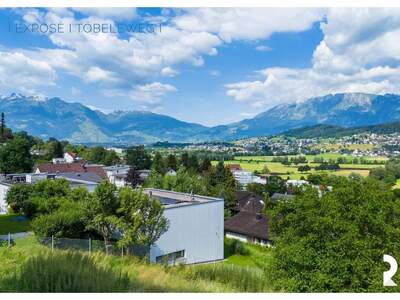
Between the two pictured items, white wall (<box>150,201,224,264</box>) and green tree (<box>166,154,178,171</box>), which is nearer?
white wall (<box>150,201,224,264</box>)

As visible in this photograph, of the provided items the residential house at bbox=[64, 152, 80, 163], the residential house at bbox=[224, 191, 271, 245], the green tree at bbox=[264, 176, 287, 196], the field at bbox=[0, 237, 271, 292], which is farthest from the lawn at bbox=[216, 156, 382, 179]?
the field at bbox=[0, 237, 271, 292]

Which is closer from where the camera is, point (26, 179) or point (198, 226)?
point (198, 226)

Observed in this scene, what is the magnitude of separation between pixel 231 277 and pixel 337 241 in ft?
15.0

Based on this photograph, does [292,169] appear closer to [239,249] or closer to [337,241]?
[239,249]

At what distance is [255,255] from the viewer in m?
23.7

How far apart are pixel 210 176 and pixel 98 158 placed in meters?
30.6

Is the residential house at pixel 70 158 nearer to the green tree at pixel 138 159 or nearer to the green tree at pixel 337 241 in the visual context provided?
the green tree at pixel 138 159

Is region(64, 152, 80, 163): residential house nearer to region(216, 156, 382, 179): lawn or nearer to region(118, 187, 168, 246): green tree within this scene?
region(216, 156, 382, 179): lawn

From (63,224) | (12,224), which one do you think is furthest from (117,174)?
(63,224)

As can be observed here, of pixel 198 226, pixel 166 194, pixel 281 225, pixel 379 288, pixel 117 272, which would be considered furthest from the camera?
pixel 166 194

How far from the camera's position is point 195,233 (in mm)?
20578

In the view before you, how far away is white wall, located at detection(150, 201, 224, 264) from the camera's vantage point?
19281 mm
